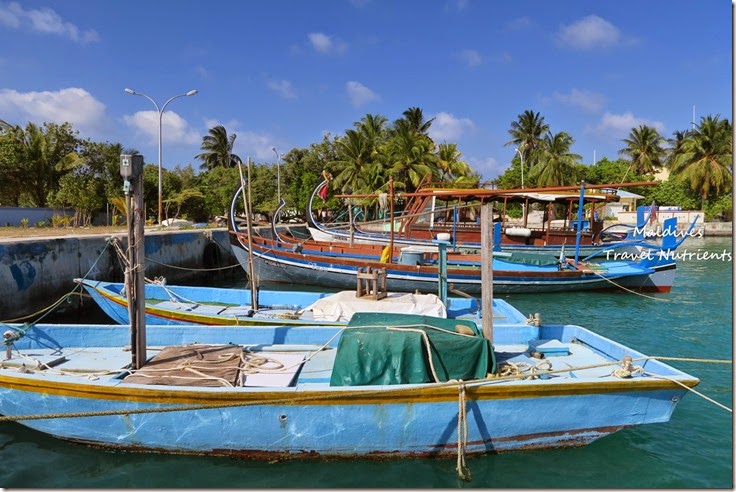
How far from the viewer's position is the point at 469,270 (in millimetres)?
18406

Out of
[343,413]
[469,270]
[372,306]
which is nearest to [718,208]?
[469,270]

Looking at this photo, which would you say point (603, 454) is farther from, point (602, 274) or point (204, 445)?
point (602, 274)

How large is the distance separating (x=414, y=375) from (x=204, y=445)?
2.88 metres

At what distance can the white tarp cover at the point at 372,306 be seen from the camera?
983cm

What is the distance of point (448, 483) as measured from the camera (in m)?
5.84

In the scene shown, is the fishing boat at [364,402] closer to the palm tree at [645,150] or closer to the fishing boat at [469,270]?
the fishing boat at [469,270]

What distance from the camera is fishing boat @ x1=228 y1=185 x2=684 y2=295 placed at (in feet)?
61.3

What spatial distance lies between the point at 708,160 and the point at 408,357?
2211 inches

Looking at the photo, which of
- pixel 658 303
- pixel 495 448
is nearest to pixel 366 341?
pixel 495 448

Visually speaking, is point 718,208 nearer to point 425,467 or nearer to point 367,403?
point 425,467

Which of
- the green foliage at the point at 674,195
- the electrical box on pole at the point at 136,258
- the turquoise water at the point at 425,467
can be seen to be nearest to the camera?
the turquoise water at the point at 425,467

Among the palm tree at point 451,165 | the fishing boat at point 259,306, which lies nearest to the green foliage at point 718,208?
the palm tree at point 451,165

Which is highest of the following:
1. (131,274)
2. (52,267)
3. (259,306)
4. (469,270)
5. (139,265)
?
(139,265)

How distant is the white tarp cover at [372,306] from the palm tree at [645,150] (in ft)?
199
